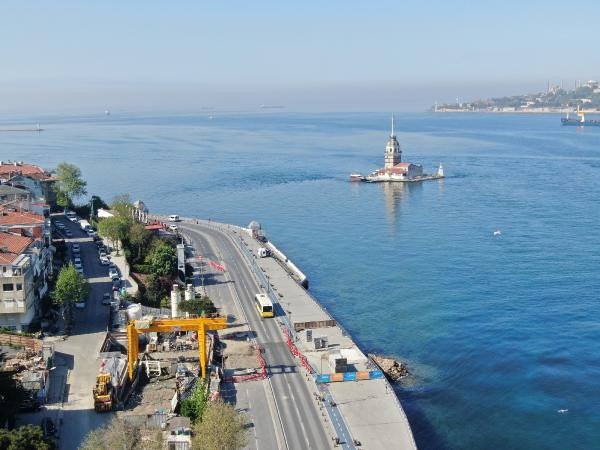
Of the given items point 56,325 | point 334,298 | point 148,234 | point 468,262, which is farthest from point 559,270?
point 56,325

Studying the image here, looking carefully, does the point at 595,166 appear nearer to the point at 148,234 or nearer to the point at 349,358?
the point at 148,234

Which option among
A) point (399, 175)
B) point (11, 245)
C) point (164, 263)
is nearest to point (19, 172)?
point (164, 263)

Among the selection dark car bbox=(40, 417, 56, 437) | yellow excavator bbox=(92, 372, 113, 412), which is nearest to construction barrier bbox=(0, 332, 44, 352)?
yellow excavator bbox=(92, 372, 113, 412)

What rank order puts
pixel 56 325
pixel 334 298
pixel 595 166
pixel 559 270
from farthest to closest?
1. pixel 595 166
2. pixel 559 270
3. pixel 334 298
4. pixel 56 325

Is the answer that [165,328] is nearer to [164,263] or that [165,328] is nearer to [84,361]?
[84,361]

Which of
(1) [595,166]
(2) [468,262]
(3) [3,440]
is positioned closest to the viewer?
(3) [3,440]

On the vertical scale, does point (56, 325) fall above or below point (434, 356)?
above

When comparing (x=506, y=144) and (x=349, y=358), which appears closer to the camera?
(x=349, y=358)
